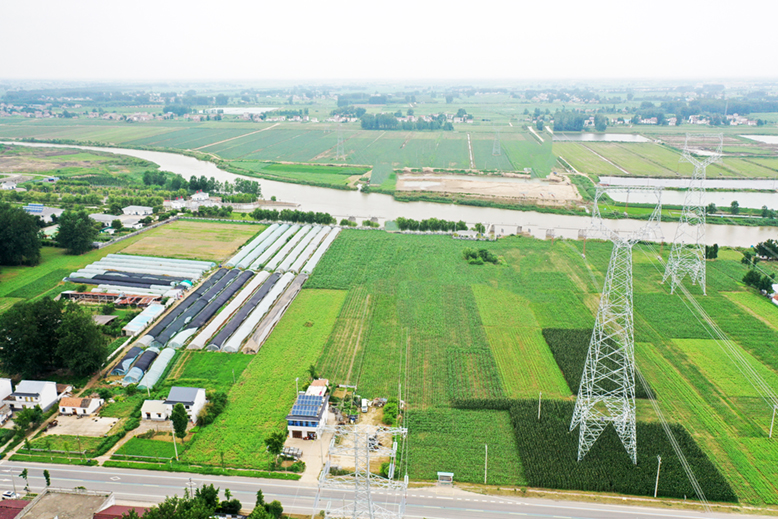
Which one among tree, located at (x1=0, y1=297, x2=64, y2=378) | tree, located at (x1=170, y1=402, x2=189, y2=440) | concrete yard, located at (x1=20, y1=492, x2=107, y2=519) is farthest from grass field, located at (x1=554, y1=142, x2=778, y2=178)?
concrete yard, located at (x1=20, y1=492, x2=107, y2=519)

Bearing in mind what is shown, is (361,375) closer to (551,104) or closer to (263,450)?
(263,450)

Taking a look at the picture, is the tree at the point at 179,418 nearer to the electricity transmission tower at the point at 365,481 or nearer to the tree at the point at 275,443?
the tree at the point at 275,443

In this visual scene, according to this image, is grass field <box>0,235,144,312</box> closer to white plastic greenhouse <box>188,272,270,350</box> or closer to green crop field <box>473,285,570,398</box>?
white plastic greenhouse <box>188,272,270,350</box>

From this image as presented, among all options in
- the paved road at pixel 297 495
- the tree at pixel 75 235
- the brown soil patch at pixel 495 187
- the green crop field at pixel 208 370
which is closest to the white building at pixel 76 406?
the paved road at pixel 297 495

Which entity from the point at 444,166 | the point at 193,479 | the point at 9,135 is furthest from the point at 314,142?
the point at 193,479

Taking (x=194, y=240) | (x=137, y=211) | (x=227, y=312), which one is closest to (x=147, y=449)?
(x=227, y=312)

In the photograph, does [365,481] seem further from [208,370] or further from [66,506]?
[208,370]
